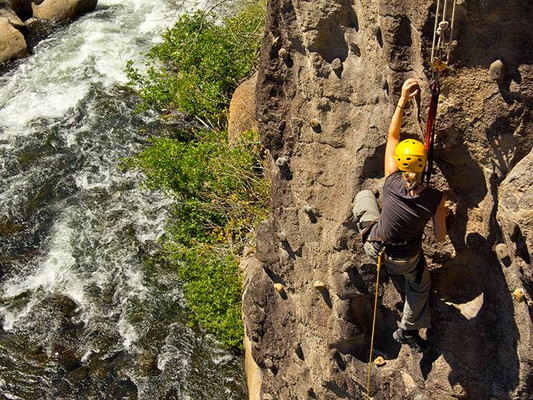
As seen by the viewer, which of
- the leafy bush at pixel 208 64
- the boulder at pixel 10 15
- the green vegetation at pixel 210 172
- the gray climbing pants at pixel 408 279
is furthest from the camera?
the boulder at pixel 10 15

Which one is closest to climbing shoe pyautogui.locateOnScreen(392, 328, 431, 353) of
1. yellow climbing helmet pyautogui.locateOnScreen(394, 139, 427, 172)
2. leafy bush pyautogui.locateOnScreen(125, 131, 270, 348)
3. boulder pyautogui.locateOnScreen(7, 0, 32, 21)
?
yellow climbing helmet pyautogui.locateOnScreen(394, 139, 427, 172)

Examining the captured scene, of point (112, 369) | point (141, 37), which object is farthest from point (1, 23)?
point (112, 369)

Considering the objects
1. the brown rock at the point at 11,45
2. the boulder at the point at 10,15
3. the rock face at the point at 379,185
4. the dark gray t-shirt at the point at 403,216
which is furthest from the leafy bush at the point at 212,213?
the boulder at the point at 10,15

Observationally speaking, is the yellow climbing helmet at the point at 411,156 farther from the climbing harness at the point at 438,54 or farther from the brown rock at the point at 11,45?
the brown rock at the point at 11,45

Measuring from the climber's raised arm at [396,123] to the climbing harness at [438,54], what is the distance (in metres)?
0.18

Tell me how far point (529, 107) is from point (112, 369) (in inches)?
336

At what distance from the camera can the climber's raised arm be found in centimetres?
589

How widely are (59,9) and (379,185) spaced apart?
52.6ft

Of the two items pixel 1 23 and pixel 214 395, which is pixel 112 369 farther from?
pixel 1 23

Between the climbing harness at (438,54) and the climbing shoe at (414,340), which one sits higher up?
the climbing harness at (438,54)

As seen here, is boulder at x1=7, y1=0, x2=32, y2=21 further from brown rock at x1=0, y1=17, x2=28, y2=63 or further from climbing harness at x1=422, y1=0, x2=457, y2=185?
climbing harness at x1=422, y1=0, x2=457, y2=185

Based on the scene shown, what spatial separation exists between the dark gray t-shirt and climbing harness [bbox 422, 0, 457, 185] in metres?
0.44

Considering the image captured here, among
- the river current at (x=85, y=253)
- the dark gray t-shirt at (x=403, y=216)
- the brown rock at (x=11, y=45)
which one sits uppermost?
the dark gray t-shirt at (x=403, y=216)

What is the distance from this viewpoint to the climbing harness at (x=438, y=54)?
5410mm
